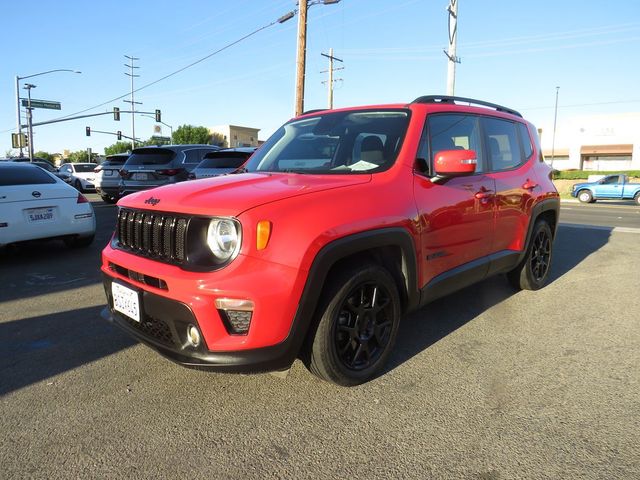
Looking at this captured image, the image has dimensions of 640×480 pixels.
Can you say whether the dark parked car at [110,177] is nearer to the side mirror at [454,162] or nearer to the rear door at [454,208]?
the rear door at [454,208]

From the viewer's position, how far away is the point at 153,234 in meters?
2.74

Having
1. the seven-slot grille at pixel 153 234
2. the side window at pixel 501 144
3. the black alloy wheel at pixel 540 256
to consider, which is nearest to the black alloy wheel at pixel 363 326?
the seven-slot grille at pixel 153 234

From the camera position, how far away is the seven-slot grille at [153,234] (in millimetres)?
2570

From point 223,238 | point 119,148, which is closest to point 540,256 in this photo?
point 223,238

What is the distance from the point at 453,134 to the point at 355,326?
72.5 inches

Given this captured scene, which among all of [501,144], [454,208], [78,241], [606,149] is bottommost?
[78,241]

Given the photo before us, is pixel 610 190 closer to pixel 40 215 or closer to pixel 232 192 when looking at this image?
pixel 40 215

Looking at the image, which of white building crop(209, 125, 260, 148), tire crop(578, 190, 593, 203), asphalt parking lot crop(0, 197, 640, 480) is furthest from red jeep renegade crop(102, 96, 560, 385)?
white building crop(209, 125, 260, 148)

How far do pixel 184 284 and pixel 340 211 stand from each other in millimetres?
922

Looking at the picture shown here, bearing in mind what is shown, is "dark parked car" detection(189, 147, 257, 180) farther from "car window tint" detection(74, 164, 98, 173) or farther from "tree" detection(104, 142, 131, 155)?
"tree" detection(104, 142, 131, 155)

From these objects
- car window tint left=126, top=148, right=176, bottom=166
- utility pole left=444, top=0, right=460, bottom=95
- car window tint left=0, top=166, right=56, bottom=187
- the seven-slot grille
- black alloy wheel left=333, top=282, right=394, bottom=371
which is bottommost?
black alloy wheel left=333, top=282, right=394, bottom=371

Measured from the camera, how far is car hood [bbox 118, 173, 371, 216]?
2492 millimetres

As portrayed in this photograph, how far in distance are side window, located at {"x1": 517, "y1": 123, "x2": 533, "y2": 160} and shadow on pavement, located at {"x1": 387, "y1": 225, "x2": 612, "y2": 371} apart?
1.46 metres

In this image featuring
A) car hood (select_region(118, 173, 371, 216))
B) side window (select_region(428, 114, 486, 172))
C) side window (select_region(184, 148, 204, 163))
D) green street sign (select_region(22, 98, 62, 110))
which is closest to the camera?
car hood (select_region(118, 173, 371, 216))
